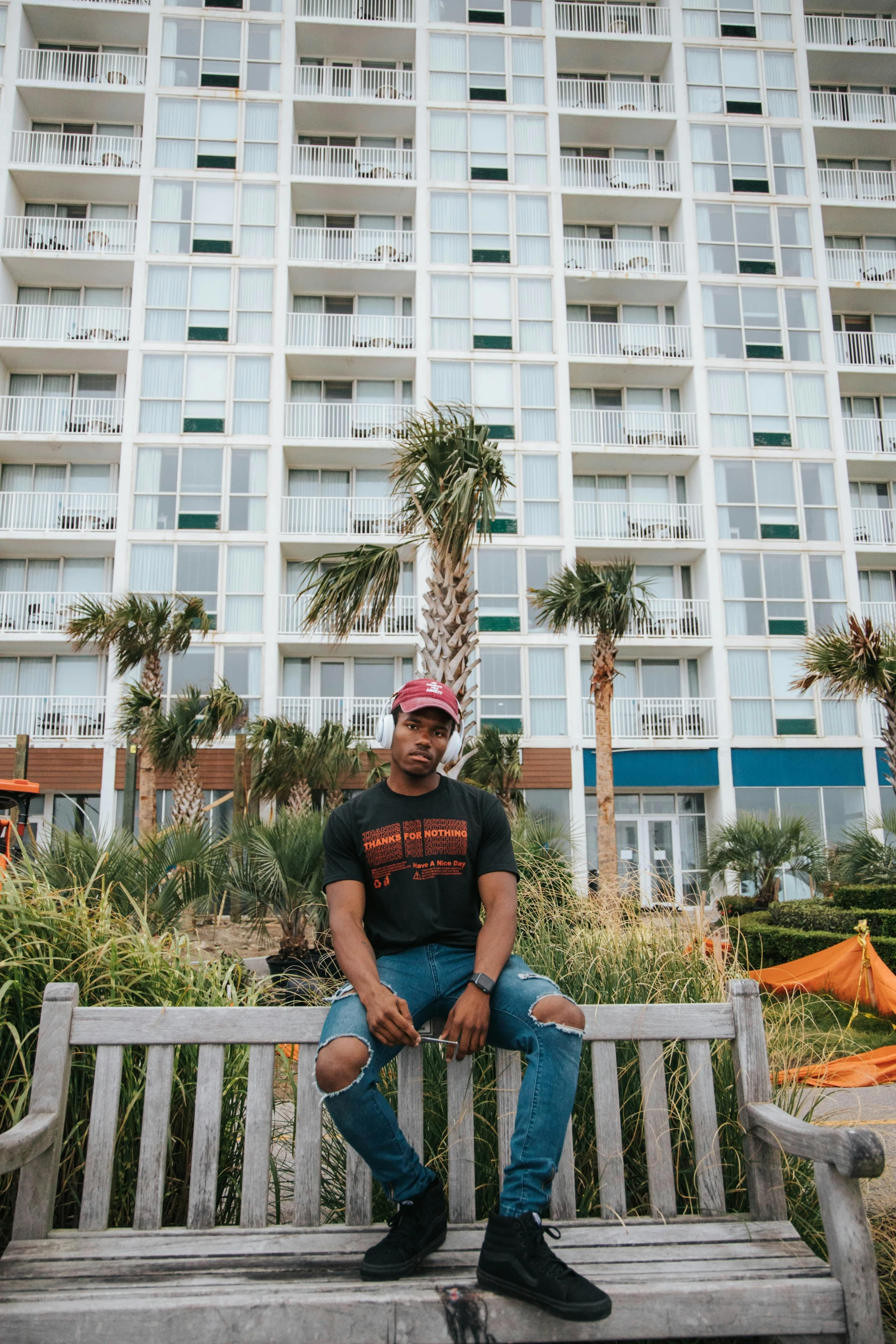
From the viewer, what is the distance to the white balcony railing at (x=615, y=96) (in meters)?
27.1

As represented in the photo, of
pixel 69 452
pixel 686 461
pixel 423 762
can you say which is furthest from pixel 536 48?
pixel 423 762

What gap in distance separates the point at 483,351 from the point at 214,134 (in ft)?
30.8

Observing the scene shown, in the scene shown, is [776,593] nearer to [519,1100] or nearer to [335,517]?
[335,517]

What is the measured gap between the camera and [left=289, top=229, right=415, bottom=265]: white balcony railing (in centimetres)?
2597

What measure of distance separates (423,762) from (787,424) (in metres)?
25.3

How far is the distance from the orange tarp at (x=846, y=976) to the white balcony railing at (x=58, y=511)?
2000cm

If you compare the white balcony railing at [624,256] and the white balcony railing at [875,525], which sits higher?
the white balcony railing at [624,256]

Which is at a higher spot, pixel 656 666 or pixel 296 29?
pixel 296 29

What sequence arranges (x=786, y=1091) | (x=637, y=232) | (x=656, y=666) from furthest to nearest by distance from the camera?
(x=637, y=232) → (x=656, y=666) → (x=786, y=1091)

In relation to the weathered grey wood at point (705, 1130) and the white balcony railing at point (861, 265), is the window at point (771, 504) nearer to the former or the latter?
the white balcony railing at point (861, 265)

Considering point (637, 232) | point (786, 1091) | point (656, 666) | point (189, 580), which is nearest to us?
point (786, 1091)

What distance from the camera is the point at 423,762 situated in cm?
314

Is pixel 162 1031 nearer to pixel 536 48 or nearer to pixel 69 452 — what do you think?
pixel 69 452

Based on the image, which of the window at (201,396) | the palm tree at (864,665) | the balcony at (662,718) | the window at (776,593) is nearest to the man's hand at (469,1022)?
the palm tree at (864,665)
